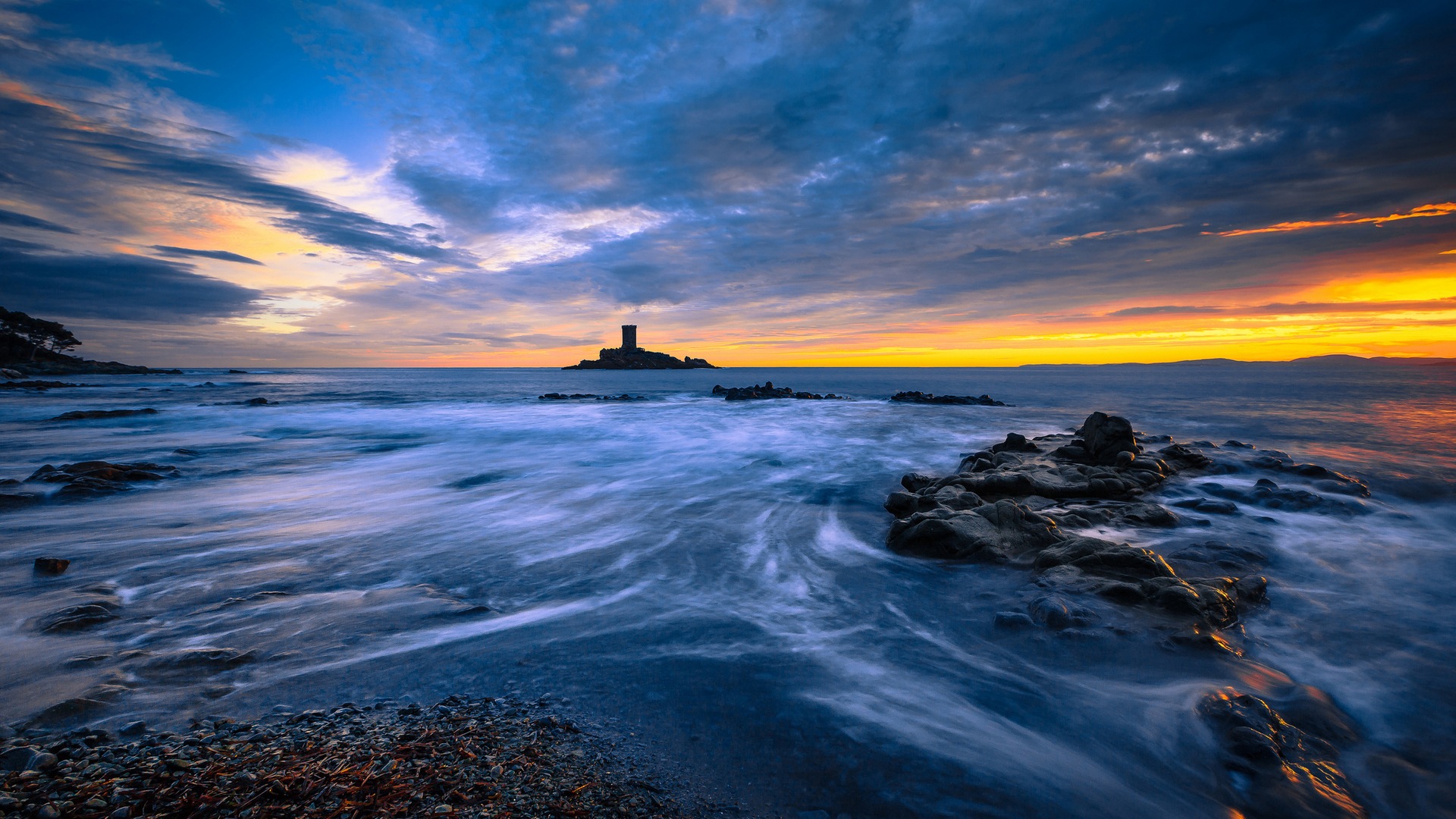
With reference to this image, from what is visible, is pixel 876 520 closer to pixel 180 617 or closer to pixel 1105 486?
pixel 1105 486

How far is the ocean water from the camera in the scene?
3002 millimetres

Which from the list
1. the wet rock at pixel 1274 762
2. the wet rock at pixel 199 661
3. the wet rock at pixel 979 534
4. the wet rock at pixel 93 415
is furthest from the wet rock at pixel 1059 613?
the wet rock at pixel 93 415

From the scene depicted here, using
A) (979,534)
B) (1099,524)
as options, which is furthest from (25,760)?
(1099,524)

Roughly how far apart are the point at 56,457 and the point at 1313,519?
26.9 metres

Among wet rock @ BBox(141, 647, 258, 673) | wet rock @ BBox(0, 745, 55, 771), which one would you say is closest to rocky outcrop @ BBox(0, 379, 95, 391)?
wet rock @ BBox(141, 647, 258, 673)

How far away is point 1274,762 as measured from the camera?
2.97 m

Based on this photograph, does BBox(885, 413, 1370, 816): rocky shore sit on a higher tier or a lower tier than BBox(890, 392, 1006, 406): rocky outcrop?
lower

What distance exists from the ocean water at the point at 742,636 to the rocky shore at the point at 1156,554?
15 centimetres

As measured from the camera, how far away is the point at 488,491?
423 inches

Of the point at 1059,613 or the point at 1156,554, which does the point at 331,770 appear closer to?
the point at 1059,613

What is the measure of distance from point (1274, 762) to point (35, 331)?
95.2 m

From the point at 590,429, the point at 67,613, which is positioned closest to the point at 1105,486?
the point at 67,613

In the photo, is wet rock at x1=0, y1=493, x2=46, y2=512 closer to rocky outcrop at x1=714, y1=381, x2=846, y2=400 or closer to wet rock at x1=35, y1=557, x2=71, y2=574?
wet rock at x1=35, y1=557, x2=71, y2=574

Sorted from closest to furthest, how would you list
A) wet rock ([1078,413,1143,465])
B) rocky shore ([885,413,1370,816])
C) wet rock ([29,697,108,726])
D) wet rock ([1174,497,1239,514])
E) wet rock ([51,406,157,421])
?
1. wet rock ([29,697,108,726])
2. rocky shore ([885,413,1370,816])
3. wet rock ([1174,497,1239,514])
4. wet rock ([1078,413,1143,465])
5. wet rock ([51,406,157,421])
